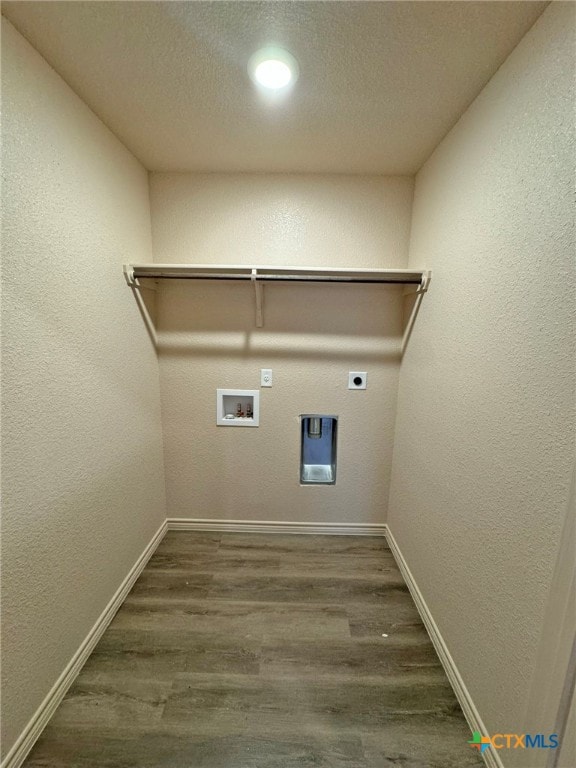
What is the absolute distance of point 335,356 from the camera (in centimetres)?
189

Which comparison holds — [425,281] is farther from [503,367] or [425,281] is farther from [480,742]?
[480,742]

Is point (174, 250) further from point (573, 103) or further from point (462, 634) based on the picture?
point (462, 634)

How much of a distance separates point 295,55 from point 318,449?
1.96 meters

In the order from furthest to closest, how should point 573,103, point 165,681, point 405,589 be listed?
point 405,589, point 165,681, point 573,103

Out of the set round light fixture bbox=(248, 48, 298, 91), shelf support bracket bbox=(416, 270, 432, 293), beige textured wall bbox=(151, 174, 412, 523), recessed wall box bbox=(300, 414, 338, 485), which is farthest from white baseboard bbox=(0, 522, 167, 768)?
round light fixture bbox=(248, 48, 298, 91)

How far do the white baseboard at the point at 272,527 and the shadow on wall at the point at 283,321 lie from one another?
3.94ft

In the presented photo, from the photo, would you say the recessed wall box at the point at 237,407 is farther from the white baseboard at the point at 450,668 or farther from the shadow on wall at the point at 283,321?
the white baseboard at the point at 450,668

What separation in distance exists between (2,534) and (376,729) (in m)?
1.44

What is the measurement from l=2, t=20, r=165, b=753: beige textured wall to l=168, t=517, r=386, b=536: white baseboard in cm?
54

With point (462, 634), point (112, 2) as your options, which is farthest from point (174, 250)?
point (462, 634)

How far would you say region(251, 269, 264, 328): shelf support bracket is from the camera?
156 cm

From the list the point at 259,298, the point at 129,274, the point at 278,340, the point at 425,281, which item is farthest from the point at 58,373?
the point at 425,281

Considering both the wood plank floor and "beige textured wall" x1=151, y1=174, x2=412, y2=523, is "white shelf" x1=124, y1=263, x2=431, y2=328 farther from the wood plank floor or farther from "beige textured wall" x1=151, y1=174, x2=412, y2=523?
the wood plank floor

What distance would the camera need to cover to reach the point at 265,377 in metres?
1.92
